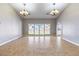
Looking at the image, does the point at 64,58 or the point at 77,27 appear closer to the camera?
the point at 64,58

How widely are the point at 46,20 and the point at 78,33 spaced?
745 centimetres

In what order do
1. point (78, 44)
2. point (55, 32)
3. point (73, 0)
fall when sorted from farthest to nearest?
point (55, 32), point (78, 44), point (73, 0)

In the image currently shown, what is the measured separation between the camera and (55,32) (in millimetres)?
12883

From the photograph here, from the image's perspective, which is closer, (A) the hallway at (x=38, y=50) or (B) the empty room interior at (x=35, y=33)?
(A) the hallway at (x=38, y=50)

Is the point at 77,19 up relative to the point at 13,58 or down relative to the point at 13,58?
up

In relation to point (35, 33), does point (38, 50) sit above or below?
below

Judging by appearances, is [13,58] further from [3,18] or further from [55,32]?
[55,32]

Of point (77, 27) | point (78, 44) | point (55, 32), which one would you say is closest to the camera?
point (78, 44)

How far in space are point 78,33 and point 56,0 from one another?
4440 mm

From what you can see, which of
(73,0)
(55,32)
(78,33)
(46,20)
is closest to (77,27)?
(78,33)

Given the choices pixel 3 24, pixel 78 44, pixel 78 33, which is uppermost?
pixel 3 24

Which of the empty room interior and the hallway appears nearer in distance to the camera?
the hallway

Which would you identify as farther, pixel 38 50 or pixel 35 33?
pixel 35 33

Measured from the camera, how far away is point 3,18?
641 centimetres
